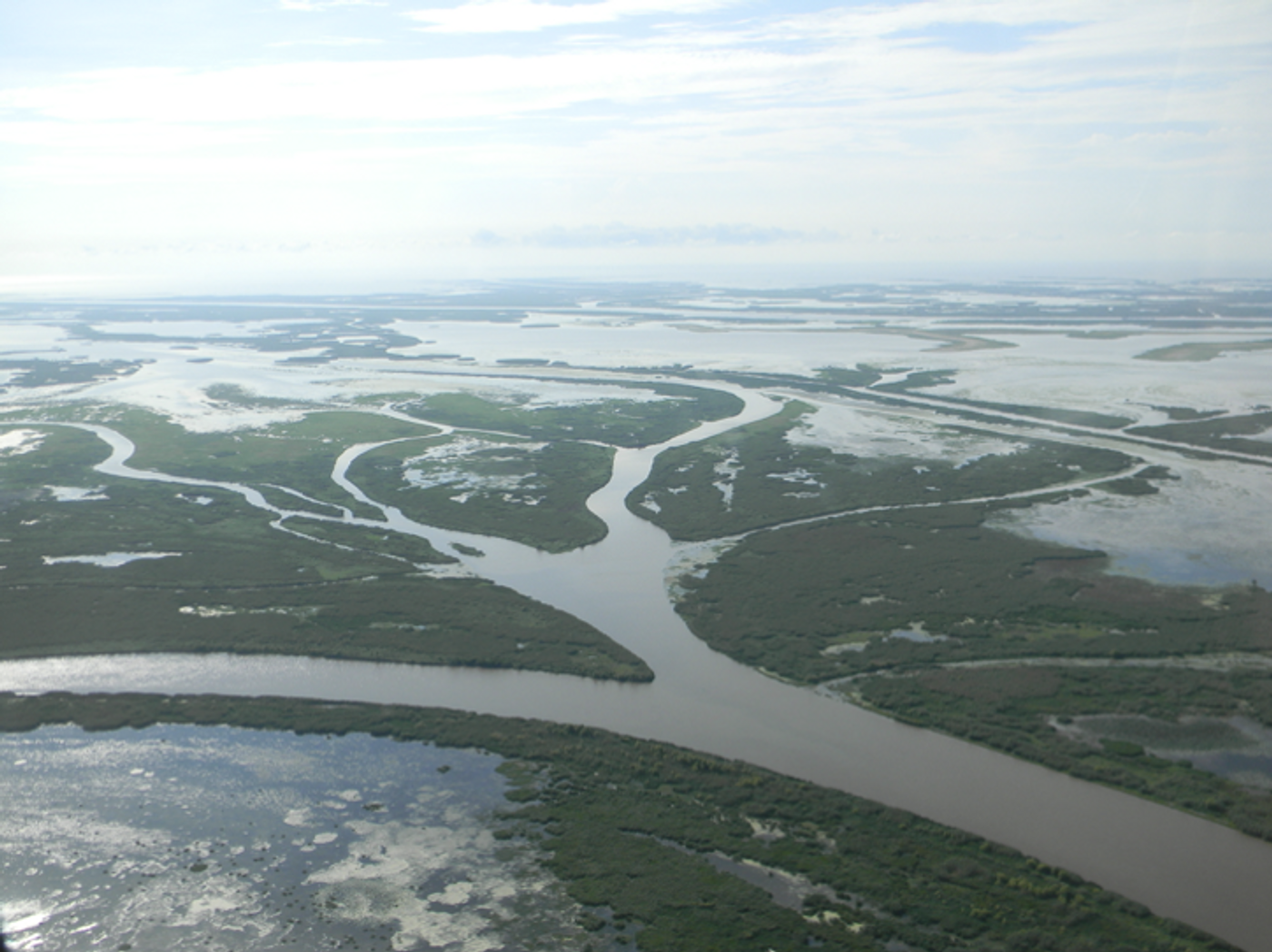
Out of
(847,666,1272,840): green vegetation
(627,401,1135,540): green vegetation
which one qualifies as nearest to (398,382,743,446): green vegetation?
(627,401,1135,540): green vegetation

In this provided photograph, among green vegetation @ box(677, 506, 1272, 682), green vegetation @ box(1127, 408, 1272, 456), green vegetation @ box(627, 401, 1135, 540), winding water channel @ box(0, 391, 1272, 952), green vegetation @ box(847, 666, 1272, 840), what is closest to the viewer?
winding water channel @ box(0, 391, 1272, 952)

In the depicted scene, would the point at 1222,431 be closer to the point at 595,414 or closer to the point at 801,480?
the point at 801,480

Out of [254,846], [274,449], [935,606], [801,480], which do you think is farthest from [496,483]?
[254,846]

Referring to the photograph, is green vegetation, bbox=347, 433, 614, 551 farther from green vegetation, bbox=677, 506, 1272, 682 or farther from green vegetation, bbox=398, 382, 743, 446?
green vegetation, bbox=677, 506, 1272, 682

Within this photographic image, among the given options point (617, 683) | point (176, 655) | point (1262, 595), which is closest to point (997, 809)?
point (617, 683)

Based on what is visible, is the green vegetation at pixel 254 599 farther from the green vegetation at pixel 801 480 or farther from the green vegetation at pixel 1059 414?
the green vegetation at pixel 1059 414

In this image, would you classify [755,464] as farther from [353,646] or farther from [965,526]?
[353,646]
